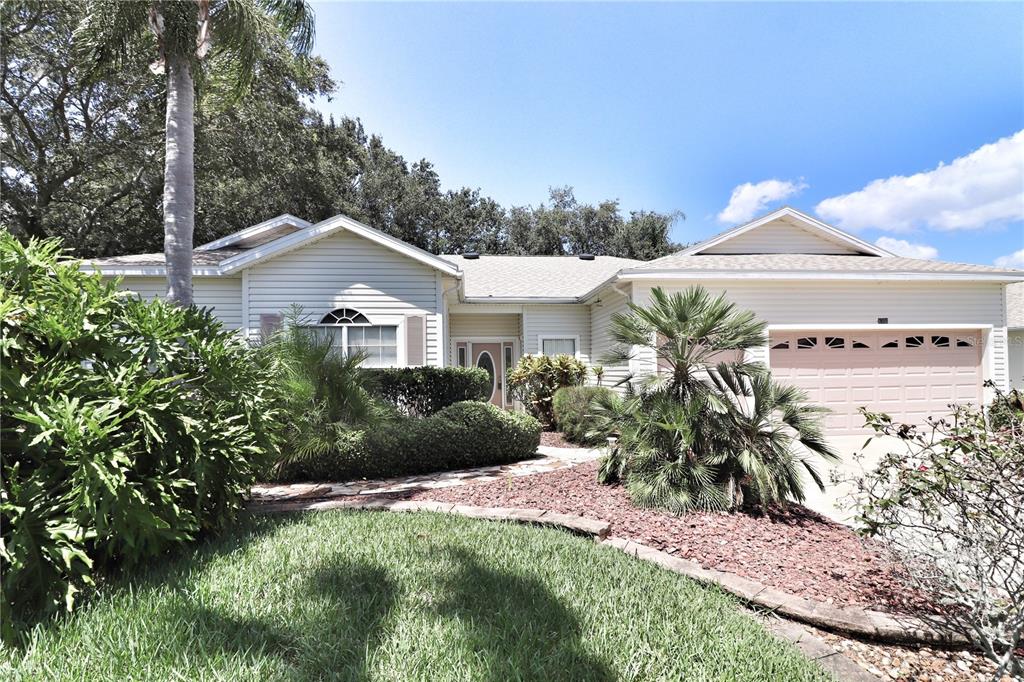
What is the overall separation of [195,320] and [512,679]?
3.45m

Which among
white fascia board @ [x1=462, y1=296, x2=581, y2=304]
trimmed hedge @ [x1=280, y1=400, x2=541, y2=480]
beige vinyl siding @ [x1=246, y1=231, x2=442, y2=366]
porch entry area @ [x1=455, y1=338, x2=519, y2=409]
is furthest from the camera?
porch entry area @ [x1=455, y1=338, x2=519, y2=409]

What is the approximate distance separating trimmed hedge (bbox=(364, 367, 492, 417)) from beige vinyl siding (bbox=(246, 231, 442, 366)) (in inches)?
55.7

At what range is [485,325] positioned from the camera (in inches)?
559

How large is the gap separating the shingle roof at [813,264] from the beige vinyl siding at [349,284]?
4.94 m

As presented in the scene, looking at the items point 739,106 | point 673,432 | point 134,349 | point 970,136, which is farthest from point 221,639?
point 970,136

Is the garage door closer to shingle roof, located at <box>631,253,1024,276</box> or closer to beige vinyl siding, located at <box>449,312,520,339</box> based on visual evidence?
shingle roof, located at <box>631,253,1024,276</box>

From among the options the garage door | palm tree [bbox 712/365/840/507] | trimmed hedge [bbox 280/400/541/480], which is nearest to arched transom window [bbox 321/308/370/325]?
trimmed hedge [bbox 280/400/541/480]

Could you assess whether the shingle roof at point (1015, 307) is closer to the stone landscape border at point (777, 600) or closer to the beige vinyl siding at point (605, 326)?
the beige vinyl siding at point (605, 326)

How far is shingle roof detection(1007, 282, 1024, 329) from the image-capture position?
17837 millimetres

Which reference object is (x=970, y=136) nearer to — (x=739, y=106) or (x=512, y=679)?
(x=739, y=106)

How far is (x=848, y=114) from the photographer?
388 inches

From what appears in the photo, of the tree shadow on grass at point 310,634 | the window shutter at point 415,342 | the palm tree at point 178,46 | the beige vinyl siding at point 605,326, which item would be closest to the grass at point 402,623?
the tree shadow on grass at point 310,634

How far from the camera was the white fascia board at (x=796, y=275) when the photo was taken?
33.9 ft

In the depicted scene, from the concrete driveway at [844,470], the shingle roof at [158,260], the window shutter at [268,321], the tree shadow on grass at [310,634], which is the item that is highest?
the shingle roof at [158,260]
